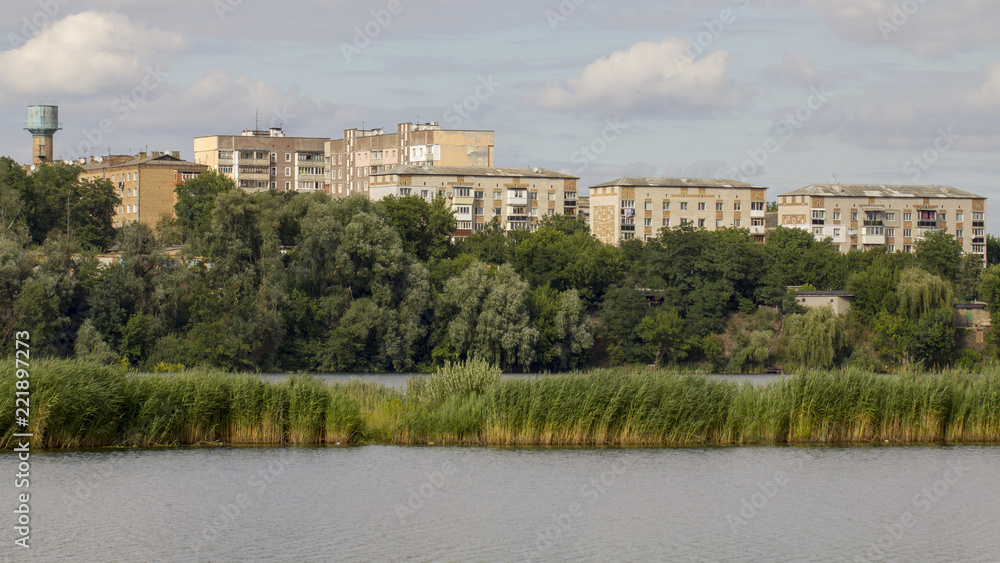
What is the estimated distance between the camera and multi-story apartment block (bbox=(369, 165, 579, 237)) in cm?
12900

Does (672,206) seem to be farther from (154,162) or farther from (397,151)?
(154,162)

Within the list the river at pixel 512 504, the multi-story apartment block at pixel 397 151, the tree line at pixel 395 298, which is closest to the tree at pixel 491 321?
the tree line at pixel 395 298

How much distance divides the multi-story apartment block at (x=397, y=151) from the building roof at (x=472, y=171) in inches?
271

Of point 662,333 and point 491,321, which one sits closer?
point 491,321

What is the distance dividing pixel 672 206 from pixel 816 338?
57779 millimetres

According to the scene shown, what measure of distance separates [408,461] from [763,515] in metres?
9.28

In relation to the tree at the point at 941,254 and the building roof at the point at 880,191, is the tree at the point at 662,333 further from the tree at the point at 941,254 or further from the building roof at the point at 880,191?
the building roof at the point at 880,191

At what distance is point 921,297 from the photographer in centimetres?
7875

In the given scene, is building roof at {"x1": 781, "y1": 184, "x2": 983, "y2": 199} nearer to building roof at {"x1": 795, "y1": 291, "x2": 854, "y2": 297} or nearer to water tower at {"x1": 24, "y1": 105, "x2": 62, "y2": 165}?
building roof at {"x1": 795, "y1": 291, "x2": 854, "y2": 297}

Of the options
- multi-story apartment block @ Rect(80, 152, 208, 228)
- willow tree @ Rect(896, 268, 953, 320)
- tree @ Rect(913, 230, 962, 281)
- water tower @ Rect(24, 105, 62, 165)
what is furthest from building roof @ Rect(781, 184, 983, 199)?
water tower @ Rect(24, 105, 62, 165)

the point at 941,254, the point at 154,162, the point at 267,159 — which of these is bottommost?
the point at 941,254

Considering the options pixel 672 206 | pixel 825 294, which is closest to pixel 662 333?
pixel 825 294

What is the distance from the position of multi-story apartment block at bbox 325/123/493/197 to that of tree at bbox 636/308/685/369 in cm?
6589

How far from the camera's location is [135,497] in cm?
2406
